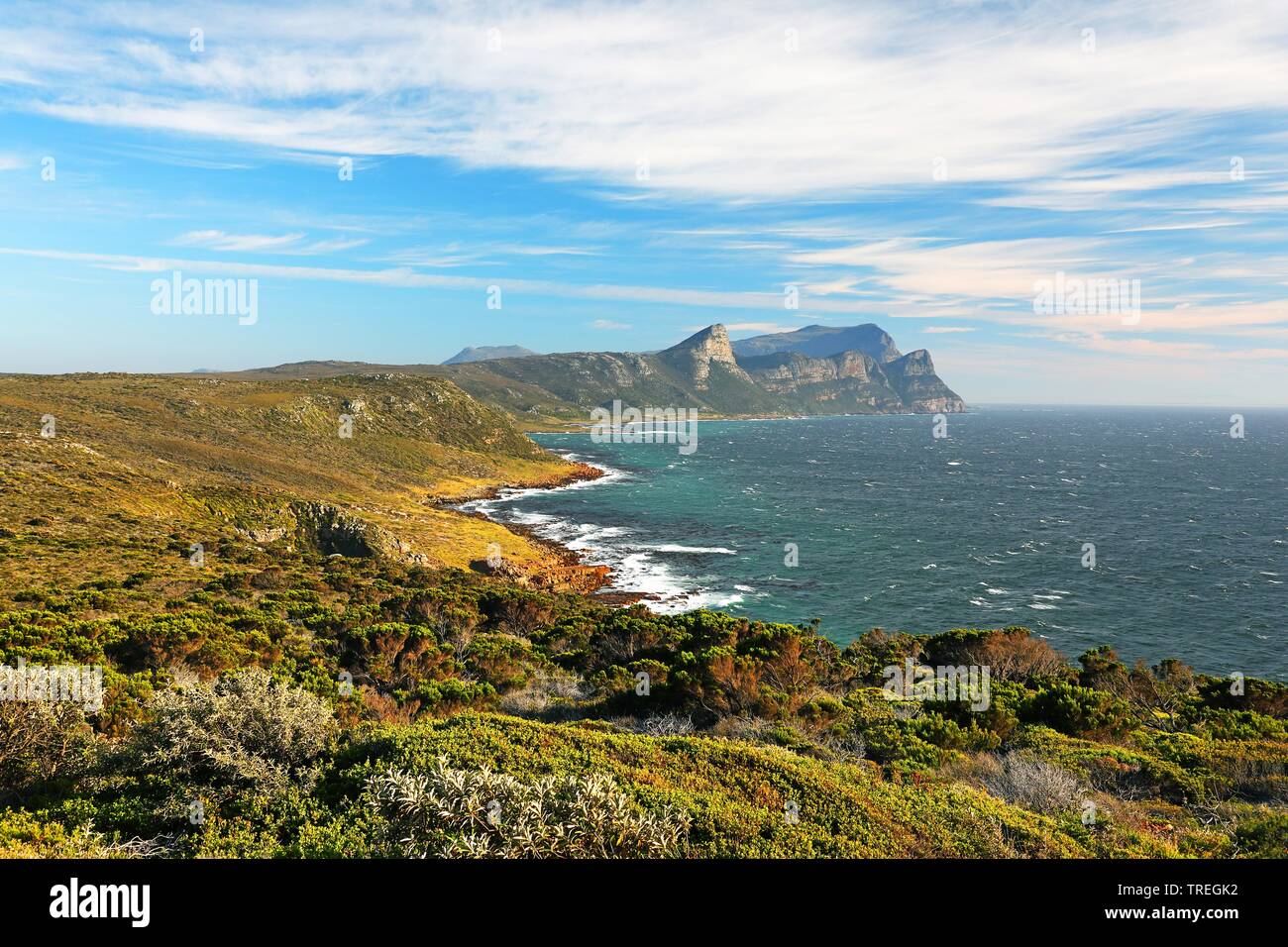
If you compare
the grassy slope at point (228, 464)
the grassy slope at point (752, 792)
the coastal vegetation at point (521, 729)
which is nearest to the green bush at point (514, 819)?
the coastal vegetation at point (521, 729)

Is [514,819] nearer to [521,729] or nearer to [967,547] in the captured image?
[521,729]

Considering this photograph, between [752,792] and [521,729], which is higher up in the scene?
[521,729]

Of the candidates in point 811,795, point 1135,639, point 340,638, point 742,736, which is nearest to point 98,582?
point 340,638

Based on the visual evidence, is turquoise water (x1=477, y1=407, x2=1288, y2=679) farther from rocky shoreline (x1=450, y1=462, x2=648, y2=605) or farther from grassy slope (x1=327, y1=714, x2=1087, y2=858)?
grassy slope (x1=327, y1=714, x2=1087, y2=858)

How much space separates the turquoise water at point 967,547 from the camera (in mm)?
47625

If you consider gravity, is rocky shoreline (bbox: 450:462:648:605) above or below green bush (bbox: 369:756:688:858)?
below

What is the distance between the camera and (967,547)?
231ft

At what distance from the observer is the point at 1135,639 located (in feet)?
145

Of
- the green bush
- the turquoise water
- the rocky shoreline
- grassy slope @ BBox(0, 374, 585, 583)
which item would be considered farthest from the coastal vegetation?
the turquoise water

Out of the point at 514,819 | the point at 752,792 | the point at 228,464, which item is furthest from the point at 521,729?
the point at 228,464

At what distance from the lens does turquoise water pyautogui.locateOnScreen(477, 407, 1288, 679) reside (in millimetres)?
47625

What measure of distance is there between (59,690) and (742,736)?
1503 centimetres

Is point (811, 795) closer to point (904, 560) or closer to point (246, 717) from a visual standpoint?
point (246, 717)

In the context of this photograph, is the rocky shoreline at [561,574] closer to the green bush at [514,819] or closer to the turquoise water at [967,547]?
the turquoise water at [967,547]
